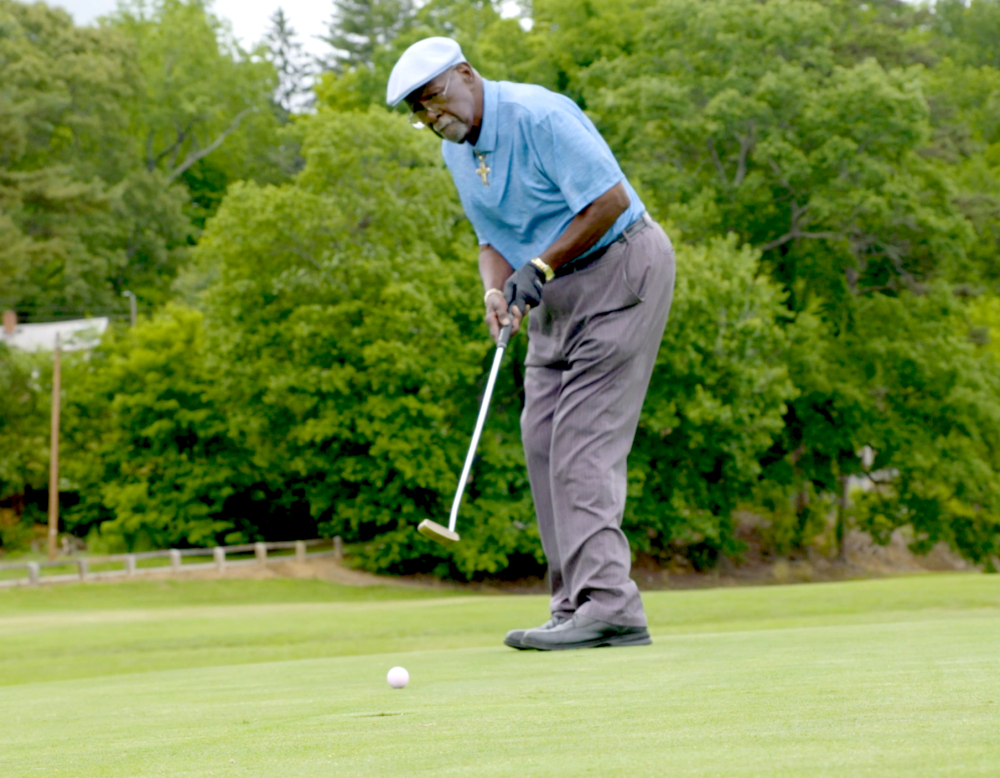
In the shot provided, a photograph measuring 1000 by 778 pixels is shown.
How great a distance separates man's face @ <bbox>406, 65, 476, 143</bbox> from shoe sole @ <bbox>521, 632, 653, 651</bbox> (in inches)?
77.6

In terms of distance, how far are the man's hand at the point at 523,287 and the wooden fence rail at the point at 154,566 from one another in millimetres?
24312

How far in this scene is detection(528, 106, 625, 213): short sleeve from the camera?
521 cm

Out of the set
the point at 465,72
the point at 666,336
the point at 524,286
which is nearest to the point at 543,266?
the point at 524,286

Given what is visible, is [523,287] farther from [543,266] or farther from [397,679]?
[397,679]

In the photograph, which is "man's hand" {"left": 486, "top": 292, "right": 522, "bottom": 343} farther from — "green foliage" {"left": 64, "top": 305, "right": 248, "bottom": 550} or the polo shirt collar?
"green foliage" {"left": 64, "top": 305, "right": 248, "bottom": 550}

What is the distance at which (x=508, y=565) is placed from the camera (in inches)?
1260

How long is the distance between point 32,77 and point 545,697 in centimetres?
5135

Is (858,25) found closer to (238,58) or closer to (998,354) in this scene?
(998,354)

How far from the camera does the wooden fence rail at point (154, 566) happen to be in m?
28.0

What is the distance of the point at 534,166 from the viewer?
539 centimetres

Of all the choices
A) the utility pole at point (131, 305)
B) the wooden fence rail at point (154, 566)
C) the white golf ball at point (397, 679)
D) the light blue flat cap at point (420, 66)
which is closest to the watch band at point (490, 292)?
the light blue flat cap at point (420, 66)

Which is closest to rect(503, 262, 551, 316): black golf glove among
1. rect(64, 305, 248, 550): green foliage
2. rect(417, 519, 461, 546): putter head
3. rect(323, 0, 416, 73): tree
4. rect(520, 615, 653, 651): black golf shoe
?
rect(417, 519, 461, 546): putter head

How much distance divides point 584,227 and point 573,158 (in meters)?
0.26

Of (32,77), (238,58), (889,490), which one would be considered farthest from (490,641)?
(238,58)
